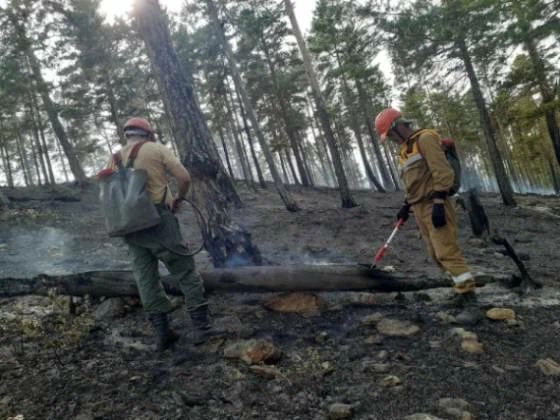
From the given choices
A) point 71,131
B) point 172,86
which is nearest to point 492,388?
point 172,86

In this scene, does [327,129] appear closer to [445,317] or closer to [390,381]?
[445,317]

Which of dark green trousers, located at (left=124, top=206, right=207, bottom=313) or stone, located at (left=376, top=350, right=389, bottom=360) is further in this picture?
dark green trousers, located at (left=124, top=206, right=207, bottom=313)

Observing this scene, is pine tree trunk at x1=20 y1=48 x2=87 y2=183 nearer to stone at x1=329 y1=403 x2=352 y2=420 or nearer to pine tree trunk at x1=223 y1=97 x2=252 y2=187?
pine tree trunk at x1=223 y1=97 x2=252 y2=187

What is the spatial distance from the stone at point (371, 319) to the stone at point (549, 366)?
1398 millimetres

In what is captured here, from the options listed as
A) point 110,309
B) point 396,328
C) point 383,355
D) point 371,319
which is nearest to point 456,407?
point 383,355

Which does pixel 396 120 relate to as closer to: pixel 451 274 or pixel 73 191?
pixel 451 274

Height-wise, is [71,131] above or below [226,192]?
above

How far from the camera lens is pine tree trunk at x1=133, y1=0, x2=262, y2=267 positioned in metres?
5.30

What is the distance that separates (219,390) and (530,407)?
7.16 ft

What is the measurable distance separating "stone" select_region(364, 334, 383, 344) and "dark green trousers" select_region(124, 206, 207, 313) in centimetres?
163

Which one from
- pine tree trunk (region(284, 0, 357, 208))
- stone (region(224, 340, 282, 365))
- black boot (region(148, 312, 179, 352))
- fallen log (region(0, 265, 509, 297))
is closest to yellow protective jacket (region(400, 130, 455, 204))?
fallen log (region(0, 265, 509, 297))

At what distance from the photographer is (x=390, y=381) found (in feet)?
9.74

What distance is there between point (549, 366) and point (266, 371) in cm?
220

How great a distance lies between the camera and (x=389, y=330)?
381 cm
